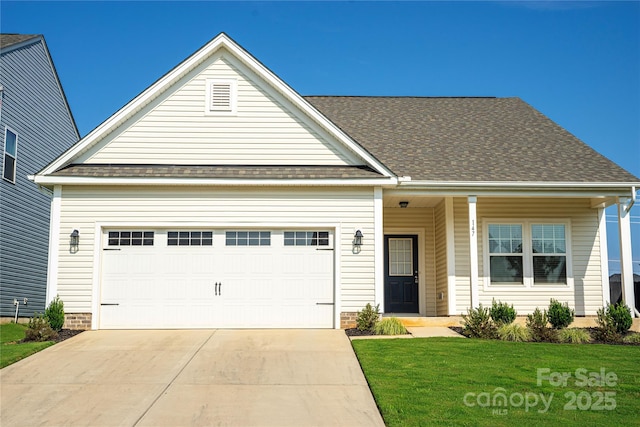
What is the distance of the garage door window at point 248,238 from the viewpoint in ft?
49.2

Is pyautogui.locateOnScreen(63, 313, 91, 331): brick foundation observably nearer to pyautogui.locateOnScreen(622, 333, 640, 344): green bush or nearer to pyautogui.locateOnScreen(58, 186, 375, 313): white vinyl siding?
pyautogui.locateOnScreen(58, 186, 375, 313): white vinyl siding

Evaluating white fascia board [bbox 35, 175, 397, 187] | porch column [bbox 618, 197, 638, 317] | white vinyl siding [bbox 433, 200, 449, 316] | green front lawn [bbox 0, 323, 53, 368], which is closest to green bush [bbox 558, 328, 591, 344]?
porch column [bbox 618, 197, 638, 317]

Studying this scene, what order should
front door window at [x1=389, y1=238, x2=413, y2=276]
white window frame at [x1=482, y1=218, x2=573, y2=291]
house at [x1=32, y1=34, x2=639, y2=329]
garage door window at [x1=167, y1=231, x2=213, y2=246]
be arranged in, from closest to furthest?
house at [x1=32, y1=34, x2=639, y2=329] < garage door window at [x1=167, y1=231, x2=213, y2=246] < white window frame at [x1=482, y1=218, x2=573, y2=291] < front door window at [x1=389, y1=238, x2=413, y2=276]

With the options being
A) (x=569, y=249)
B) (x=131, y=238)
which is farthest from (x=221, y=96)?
(x=569, y=249)

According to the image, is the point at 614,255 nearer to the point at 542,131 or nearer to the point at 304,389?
the point at 542,131

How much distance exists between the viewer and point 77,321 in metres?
14.4

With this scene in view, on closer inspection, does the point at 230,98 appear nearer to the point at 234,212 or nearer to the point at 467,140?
the point at 234,212

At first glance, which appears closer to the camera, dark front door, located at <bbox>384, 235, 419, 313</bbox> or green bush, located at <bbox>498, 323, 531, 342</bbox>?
green bush, located at <bbox>498, 323, 531, 342</bbox>

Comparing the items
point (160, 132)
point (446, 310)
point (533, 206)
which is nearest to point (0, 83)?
point (160, 132)

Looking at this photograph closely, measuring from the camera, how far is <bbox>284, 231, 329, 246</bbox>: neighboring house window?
49.3ft

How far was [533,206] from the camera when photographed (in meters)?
17.1

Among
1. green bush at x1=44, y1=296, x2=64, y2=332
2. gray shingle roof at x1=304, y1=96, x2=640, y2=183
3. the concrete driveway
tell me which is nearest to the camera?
the concrete driveway

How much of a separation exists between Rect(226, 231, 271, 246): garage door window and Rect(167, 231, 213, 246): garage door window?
0.43m

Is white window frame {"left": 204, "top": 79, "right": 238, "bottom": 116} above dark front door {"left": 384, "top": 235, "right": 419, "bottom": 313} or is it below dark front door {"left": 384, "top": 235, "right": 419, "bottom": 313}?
above
